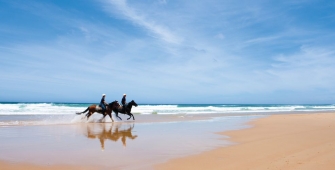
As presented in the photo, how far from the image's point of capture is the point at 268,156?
5977mm

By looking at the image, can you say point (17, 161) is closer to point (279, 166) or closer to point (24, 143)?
point (24, 143)

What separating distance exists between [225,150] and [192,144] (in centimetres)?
129

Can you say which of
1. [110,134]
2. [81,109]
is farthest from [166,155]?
[81,109]

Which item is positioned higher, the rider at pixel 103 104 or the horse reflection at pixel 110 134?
the rider at pixel 103 104

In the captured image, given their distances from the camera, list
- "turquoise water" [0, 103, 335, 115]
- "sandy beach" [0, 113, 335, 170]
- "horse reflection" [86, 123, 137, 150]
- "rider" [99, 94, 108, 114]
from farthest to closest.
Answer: "turquoise water" [0, 103, 335, 115] → "rider" [99, 94, 108, 114] → "horse reflection" [86, 123, 137, 150] → "sandy beach" [0, 113, 335, 170]

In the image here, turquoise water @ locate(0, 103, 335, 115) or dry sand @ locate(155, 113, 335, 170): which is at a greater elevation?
turquoise water @ locate(0, 103, 335, 115)

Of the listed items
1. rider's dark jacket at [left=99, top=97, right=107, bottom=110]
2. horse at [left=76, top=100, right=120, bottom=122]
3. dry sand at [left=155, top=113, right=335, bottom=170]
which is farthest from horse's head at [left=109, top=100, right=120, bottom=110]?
dry sand at [left=155, top=113, right=335, bottom=170]

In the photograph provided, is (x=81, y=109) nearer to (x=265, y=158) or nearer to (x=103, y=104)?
(x=103, y=104)

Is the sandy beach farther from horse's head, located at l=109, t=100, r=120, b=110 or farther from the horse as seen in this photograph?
horse's head, located at l=109, t=100, r=120, b=110

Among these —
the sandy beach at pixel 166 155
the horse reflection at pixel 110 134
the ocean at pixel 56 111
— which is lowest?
the sandy beach at pixel 166 155

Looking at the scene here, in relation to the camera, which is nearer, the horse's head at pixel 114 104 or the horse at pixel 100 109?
the horse at pixel 100 109

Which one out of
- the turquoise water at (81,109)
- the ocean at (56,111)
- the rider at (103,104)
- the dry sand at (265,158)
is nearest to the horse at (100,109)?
the rider at (103,104)

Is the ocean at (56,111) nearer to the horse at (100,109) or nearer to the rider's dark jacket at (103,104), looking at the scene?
the horse at (100,109)


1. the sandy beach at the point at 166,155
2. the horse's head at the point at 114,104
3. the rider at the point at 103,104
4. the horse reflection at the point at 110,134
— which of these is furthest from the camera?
the horse's head at the point at 114,104
